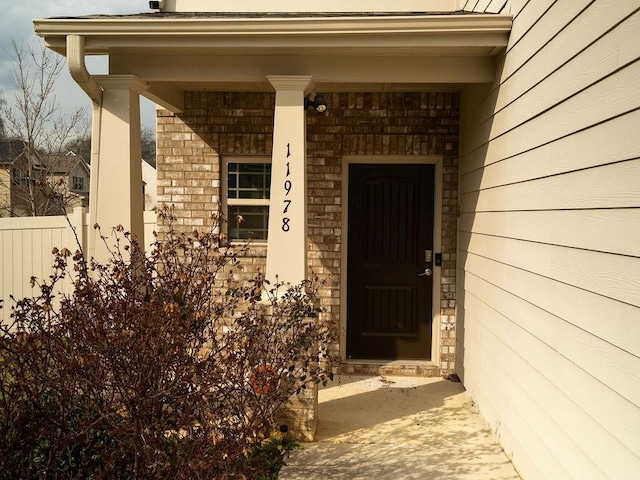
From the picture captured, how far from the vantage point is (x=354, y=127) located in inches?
217

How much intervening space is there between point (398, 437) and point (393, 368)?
1.56m

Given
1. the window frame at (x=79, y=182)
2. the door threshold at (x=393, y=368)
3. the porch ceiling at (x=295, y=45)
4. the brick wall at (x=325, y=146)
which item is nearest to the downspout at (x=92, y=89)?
the porch ceiling at (x=295, y=45)

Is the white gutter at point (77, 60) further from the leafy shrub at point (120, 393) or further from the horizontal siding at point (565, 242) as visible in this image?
the horizontal siding at point (565, 242)

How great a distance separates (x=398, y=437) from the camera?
4074 mm

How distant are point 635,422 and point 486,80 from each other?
9.45 feet

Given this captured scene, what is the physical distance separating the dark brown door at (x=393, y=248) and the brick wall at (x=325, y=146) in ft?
0.62

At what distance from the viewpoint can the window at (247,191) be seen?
5.70 m

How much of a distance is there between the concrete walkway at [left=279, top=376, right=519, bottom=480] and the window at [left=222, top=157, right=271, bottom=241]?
6.17 ft

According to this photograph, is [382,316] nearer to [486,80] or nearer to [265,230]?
[265,230]

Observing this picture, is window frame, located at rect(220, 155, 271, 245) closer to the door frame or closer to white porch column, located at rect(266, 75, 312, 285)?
the door frame

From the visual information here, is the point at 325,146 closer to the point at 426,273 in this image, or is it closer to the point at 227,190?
the point at 227,190

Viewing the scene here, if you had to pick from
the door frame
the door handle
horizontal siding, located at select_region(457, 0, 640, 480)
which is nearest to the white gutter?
the door frame

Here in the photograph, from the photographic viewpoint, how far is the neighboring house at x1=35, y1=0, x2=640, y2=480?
2307 mm

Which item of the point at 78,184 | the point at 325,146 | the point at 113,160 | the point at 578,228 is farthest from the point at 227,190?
the point at 78,184
